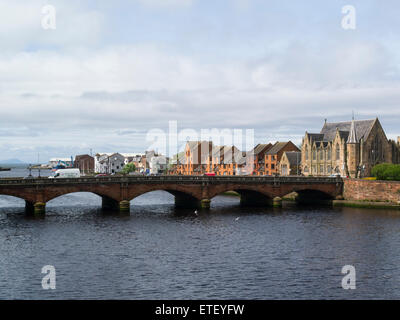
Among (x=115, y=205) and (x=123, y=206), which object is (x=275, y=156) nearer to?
(x=115, y=205)

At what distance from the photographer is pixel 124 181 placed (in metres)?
102

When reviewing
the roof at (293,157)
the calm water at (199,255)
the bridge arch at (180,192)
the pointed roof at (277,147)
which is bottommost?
the calm water at (199,255)

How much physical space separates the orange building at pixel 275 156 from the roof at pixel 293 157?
6.56 metres

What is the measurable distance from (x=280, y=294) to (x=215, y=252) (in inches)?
697

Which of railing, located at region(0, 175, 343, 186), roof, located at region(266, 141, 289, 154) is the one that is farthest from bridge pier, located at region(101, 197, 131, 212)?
roof, located at region(266, 141, 289, 154)

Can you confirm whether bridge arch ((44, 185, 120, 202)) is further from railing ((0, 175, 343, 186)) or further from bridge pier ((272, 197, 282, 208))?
bridge pier ((272, 197, 282, 208))

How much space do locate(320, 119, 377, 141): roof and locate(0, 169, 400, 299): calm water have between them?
155 ft

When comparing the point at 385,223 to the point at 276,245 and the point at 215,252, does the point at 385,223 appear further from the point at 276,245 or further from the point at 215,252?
the point at 215,252

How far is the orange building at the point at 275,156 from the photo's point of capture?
176875 millimetres

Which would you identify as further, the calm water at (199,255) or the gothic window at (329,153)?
the gothic window at (329,153)

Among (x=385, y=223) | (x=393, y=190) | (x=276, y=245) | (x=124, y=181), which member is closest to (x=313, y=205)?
(x=393, y=190)

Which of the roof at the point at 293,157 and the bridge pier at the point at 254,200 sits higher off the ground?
the roof at the point at 293,157

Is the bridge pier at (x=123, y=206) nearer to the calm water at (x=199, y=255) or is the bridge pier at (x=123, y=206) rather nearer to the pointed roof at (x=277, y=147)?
the calm water at (x=199, y=255)

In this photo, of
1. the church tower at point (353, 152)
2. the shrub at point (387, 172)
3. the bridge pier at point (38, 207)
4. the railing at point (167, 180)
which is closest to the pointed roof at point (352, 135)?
the church tower at point (353, 152)
